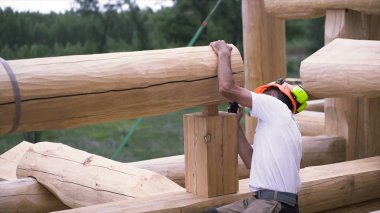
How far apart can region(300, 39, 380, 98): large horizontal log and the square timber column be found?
870 mm

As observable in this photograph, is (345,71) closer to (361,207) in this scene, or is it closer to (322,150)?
(361,207)

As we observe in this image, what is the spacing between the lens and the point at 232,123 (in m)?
4.22

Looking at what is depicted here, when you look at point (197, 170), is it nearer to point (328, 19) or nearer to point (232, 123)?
point (232, 123)

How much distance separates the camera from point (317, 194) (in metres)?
4.76

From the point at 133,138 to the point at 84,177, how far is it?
455 cm

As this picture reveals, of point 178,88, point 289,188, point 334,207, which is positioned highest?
point 178,88

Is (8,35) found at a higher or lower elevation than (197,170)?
higher

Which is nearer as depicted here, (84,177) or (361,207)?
(84,177)

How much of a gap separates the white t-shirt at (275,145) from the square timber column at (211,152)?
248 mm

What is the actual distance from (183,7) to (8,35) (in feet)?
11.1

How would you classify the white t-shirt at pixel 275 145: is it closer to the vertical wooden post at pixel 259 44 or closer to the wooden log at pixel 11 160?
the wooden log at pixel 11 160

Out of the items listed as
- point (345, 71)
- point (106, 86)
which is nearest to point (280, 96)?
point (345, 71)

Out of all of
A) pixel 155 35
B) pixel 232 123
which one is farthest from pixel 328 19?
pixel 155 35

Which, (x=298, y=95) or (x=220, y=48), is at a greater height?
(x=220, y=48)
